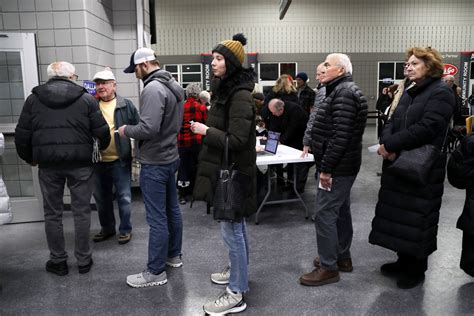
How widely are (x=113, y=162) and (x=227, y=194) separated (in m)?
1.59

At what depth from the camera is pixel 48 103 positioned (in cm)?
258

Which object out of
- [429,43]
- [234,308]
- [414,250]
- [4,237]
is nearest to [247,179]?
[234,308]

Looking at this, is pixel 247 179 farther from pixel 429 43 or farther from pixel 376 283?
pixel 429 43

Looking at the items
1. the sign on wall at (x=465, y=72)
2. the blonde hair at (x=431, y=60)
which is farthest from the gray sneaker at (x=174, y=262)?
the sign on wall at (x=465, y=72)

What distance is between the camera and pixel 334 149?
2346 millimetres

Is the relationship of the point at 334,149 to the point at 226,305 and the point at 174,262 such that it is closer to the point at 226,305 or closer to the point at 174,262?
the point at 226,305

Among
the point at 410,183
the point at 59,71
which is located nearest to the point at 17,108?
the point at 59,71

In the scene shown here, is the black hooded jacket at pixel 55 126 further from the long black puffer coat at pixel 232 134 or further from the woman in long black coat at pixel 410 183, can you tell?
the woman in long black coat at pixel 410 183

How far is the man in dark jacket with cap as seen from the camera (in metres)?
2.36

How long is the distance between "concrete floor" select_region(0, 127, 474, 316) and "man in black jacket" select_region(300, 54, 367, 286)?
235 mm

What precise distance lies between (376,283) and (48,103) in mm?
2456

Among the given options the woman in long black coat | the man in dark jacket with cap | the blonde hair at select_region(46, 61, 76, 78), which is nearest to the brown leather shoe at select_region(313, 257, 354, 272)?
the woman in long black coat

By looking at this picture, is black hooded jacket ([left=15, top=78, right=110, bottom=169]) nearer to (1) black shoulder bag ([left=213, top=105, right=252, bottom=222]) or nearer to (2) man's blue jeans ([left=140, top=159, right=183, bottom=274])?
(2) man's blue jeans ([left=140, top=159, right=183, bottom=274])

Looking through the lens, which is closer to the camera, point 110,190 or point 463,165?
point 463,165
